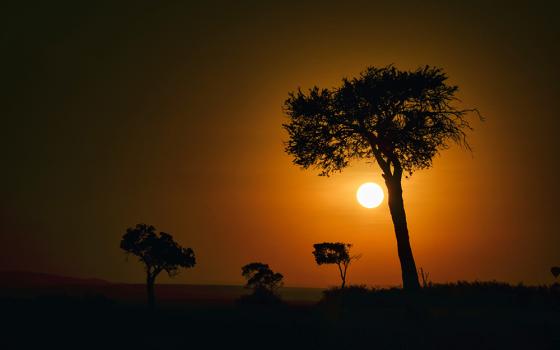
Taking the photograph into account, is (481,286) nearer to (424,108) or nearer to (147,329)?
(424,108)

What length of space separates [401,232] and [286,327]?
574 inches

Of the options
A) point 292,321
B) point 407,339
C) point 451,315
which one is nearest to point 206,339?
point 292,321

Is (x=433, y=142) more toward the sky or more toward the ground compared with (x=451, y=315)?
more toward the sky

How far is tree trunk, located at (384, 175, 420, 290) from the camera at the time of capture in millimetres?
29719

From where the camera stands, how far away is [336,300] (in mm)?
26688

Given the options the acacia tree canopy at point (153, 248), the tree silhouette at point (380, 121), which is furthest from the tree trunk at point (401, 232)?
the acacia tree canopy at point (153, 248)

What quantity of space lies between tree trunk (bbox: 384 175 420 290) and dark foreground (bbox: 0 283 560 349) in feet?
15.4

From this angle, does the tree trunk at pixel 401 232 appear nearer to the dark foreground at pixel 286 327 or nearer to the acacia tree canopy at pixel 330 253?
the dark foreground at pixel 286 327

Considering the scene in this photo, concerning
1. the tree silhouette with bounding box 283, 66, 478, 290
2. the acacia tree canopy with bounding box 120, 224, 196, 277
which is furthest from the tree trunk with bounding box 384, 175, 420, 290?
the acacia tree canopy with bounding box 120, 224, 196, 277

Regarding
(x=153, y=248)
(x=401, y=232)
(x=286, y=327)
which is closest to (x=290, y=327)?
(x=286, y=327)

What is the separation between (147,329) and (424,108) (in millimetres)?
23182

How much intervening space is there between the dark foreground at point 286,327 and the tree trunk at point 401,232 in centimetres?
469

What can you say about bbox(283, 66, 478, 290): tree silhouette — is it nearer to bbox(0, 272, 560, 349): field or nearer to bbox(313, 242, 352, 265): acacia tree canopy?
A: bbox(0, 272, 560, 349): field

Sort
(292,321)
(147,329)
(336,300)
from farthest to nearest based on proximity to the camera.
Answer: (336,300) → (292,321) → (147,329)
